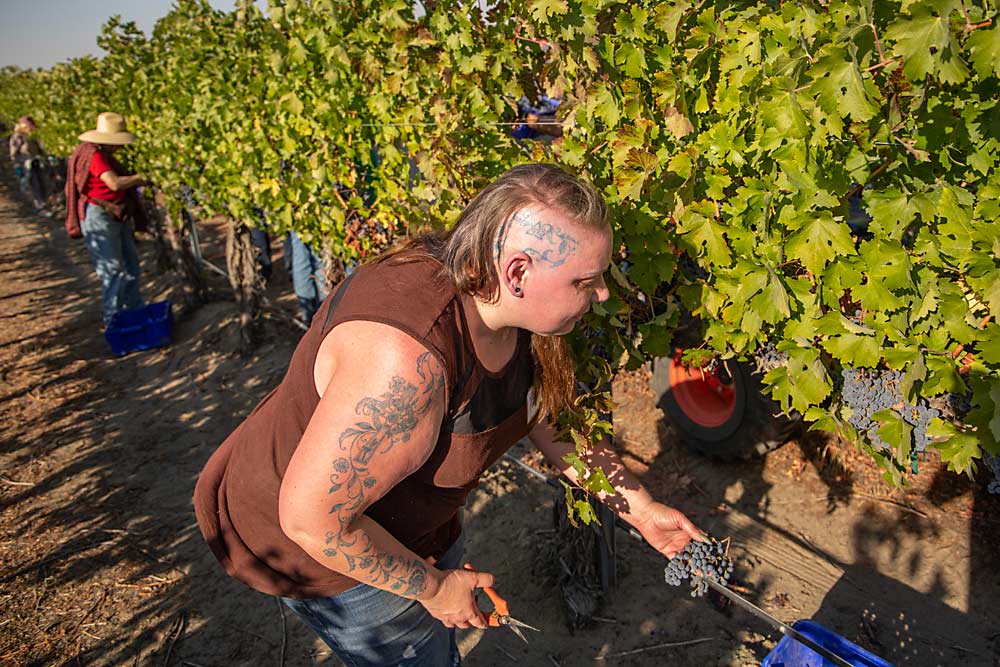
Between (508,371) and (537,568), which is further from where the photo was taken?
(537,568)

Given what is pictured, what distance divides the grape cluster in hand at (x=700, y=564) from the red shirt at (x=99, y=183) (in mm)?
6218

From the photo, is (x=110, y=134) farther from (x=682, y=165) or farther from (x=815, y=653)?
(x=815, y=653)

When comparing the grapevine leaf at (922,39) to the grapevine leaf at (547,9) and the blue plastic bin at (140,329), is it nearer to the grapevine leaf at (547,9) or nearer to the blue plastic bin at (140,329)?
the grapevine leaf at (547,9)

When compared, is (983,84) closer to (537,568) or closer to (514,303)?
(514,303)

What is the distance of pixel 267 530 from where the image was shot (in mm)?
1587

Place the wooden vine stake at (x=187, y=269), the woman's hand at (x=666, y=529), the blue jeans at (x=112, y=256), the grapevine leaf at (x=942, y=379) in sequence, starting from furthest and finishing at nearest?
the wooden vine stake at (x=187, y=269), the blue jeans at (x=112, y=256), the woman's hand at (x=666, y=529), the grapevine leaf at (x=942, y=379)

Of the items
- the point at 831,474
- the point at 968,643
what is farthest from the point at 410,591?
the point at 831,474

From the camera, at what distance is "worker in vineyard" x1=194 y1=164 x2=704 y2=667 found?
1232mm

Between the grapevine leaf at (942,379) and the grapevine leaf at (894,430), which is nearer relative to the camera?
the grapevine leaf at (942,379)

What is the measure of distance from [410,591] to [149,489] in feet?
11.6

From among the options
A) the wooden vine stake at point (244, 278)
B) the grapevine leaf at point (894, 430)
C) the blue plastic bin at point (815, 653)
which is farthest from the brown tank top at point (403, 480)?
the wooden vine stake at point (244, 278)

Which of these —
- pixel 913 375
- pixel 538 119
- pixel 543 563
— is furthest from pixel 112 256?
pixel 913 375

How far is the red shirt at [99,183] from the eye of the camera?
6145 mm

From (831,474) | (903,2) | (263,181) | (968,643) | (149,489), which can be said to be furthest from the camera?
(263,181)
